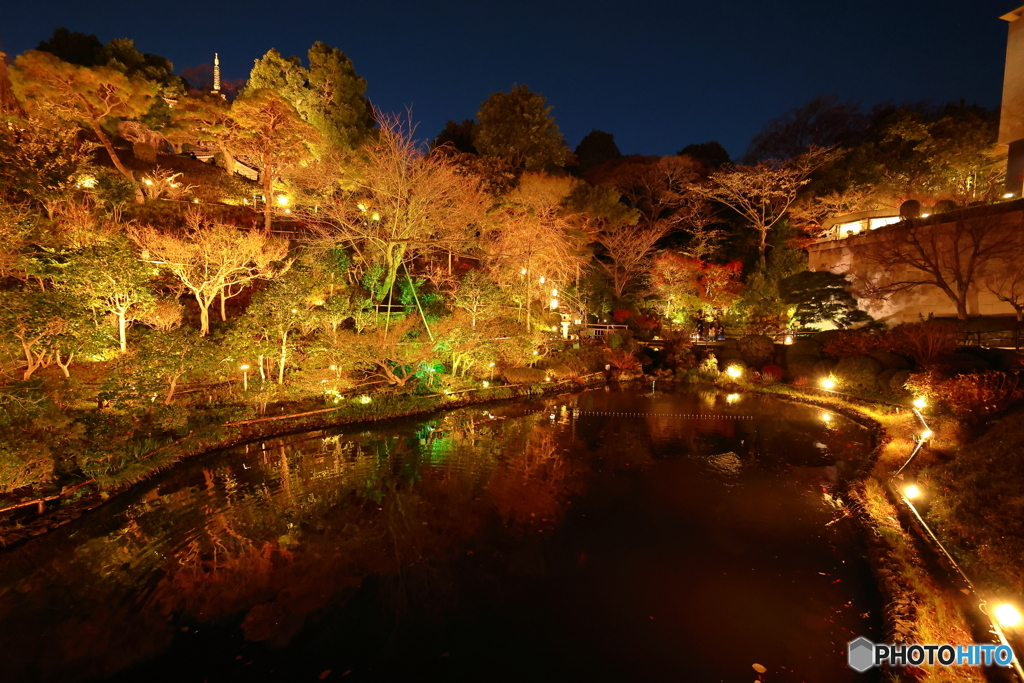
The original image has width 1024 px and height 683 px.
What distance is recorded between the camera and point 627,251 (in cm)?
2189

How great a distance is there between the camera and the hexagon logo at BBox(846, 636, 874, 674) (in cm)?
367

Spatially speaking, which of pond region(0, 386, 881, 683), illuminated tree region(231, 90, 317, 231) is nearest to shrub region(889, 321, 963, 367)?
pond region(0, 386, 881, 683)

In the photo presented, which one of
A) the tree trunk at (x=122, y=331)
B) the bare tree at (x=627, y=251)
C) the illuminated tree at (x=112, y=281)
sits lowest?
the tree trunk at (x=122, y=331)

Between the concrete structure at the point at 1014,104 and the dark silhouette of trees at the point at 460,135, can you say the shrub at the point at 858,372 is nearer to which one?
the concrete structure at the point at 1014,104

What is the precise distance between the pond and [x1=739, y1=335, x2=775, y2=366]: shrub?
829 centimetres

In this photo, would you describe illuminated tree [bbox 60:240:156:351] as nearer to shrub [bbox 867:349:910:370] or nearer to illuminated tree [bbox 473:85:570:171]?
illuminated tree [bbox 473:85:570:171]

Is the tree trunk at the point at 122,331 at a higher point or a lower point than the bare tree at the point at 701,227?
lower

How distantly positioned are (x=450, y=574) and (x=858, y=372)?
13085 millimetres

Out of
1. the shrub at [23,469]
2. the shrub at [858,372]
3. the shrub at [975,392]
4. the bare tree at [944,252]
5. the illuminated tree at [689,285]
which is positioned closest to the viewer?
the shrub at [23,469]

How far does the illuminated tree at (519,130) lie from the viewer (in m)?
21.5

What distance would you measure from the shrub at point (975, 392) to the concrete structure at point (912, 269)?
759 centimetres

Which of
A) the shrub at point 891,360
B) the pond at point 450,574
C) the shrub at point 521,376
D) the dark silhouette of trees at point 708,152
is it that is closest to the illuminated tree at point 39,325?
the pond at point 450,574

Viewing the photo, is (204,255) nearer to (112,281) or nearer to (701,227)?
(112,281)

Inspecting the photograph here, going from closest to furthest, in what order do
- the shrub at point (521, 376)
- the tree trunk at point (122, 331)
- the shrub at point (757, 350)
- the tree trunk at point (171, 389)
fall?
1. the tree trunk at point (171, 389)
2. the tree trunk at point (122, 331)
3. the shrub at point (521, 376)
4. the shrub at point (757, 350)
